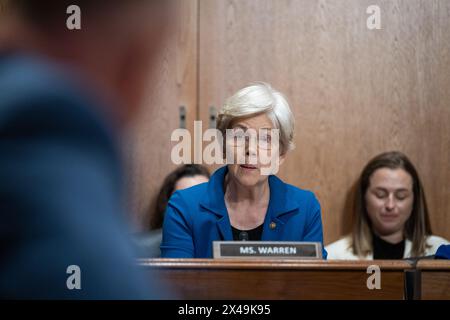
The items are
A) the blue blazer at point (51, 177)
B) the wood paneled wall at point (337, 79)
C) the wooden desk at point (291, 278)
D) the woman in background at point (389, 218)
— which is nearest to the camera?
the blue blazer at point (51, 177)

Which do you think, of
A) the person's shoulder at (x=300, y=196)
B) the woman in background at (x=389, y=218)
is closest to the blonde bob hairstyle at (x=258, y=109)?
the person's shoulder at (x=300, y=196)

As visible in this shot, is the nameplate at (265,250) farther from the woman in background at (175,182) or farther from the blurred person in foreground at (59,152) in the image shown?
the woman in background at (175,182)

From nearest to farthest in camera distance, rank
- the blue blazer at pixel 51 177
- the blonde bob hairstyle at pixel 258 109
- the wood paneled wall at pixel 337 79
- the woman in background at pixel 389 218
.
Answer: the blue blazer at pixel 51 177 → the blonde bob hairstyle at pixel 258 109 → the woman in background at pixel 389 218 → the wood paneled wall at pixel 337 79

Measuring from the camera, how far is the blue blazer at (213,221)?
1591 millimetres

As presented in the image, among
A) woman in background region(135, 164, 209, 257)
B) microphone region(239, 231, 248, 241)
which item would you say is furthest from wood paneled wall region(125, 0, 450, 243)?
microphone region(239, 231, 248, 241)

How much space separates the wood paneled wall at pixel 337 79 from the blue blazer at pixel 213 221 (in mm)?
1130

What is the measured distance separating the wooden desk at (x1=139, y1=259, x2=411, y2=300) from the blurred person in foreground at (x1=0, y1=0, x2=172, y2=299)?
589mm

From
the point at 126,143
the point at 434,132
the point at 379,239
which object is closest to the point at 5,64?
the point at 126,143

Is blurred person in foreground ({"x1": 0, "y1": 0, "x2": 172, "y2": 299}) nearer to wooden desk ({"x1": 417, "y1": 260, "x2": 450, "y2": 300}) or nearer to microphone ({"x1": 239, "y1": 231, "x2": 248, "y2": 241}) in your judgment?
wooden desk ({"x1": 417, "y1": 260, "x2": 450, "y2": 300})

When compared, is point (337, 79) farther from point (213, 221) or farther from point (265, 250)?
point (265, 250)

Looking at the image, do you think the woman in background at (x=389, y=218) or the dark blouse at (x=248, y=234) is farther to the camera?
the woman in background at (x=389, y=218)

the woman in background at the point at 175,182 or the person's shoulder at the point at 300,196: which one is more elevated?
the person's shoulder at the point at 300,196

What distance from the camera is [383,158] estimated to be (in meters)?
2.55

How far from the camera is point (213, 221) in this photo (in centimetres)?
161
